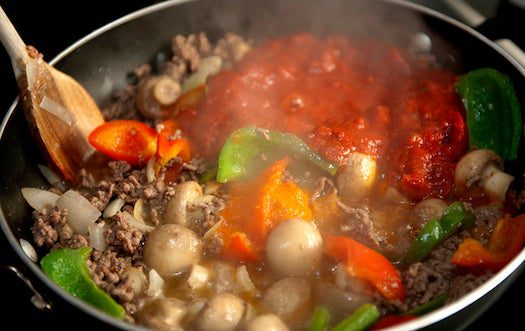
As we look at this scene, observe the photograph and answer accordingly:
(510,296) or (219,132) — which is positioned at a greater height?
(219,132)

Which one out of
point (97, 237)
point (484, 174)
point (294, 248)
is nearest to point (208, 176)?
point (97, 237)

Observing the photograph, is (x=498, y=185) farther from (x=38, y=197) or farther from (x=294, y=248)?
(x=38, y=197)

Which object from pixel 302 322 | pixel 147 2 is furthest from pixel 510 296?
pixel 147 2

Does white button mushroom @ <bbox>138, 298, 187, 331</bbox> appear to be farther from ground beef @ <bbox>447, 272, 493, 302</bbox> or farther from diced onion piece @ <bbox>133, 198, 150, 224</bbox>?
ground beef @ <bbox>447, 272, 493, 302</bbox>

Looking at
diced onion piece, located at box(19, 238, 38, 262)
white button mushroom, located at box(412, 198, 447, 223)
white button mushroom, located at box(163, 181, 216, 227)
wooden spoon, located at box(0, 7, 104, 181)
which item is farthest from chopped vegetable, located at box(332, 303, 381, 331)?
wooden spoon, located at box(0, 7, 104, 181)

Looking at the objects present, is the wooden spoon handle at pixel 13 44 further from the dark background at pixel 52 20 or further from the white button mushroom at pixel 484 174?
the white button mushroom at pixel 484 174

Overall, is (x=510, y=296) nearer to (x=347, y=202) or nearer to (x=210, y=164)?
(x=347, y=202)

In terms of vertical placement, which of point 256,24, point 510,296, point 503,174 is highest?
point 256,24
